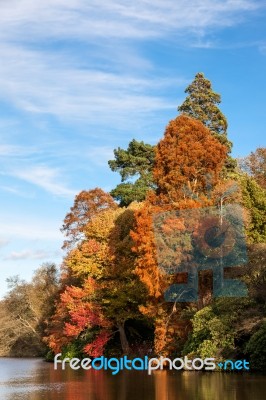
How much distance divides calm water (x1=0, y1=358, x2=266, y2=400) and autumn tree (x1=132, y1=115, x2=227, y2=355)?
16.2 ft

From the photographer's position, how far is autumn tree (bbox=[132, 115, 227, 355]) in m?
31.3

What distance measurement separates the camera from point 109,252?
124 feet

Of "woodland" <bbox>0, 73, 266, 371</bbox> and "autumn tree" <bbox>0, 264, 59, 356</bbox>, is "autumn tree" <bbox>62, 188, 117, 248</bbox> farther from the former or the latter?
"autumn tree" <bbox>0, 264, 59, 356</bbox>

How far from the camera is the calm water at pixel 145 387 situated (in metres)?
18.3

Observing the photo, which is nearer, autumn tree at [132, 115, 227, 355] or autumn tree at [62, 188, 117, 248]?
autumn tree at [132, 115, 227, 355]

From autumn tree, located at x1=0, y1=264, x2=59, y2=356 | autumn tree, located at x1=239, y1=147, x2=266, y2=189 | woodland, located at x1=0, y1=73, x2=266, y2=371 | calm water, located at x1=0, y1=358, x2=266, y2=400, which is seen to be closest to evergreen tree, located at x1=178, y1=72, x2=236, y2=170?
autumn tree, located at x1=239, y1=147, x2=266, y2=189

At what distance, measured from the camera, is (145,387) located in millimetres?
21219

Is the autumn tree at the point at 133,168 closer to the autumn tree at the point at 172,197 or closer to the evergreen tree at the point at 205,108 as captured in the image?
the evergreen tree at the point at 205,108

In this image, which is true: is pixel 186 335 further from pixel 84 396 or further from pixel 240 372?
pixel 84 396

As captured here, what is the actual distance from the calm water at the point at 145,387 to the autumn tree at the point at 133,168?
2513cm

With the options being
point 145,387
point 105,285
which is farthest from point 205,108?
point 145,387

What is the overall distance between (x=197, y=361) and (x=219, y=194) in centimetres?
816

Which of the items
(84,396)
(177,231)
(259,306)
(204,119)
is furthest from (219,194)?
(204,119)

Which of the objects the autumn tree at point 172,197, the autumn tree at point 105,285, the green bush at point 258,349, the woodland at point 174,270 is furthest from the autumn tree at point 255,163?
the green bush at point 258,349
